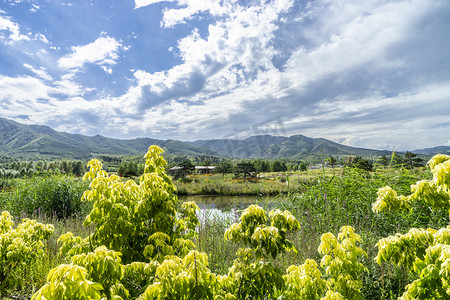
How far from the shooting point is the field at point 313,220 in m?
3.40

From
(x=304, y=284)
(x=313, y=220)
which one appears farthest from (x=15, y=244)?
(x=313, y=220)

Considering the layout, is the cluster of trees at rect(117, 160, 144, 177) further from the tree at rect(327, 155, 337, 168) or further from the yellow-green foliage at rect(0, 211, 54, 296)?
the yellow-green foliage at rect(0, 211, 54, 296)

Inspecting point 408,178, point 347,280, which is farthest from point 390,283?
point 408,178

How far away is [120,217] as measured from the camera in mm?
2170

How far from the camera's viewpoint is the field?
11.2 feet

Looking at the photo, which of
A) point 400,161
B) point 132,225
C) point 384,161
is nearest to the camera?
point 132,225

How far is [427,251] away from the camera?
1582 mm

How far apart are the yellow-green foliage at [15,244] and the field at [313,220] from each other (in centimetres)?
11

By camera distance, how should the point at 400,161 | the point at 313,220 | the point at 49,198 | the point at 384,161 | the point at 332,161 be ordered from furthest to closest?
the point at 49,198 → the point at 332,161 → the point at 384,161 → the point at 400,161 → the point at 313,220

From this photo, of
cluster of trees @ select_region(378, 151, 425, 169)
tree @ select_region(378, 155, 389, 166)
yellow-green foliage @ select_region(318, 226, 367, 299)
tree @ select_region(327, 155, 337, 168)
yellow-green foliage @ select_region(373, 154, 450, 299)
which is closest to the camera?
yellow-green foliage @ select_region(373, 154, 450, 299)

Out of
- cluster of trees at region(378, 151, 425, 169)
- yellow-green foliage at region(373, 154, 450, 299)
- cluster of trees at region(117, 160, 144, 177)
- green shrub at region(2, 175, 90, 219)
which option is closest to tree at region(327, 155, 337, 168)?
cluster of trees at region(378, 151, 425, 169)

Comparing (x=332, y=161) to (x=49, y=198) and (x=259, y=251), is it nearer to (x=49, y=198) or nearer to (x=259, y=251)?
(x=259, y=251)

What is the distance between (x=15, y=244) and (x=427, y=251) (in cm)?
415

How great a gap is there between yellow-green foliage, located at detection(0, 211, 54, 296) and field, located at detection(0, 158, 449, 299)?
4.4 inches
